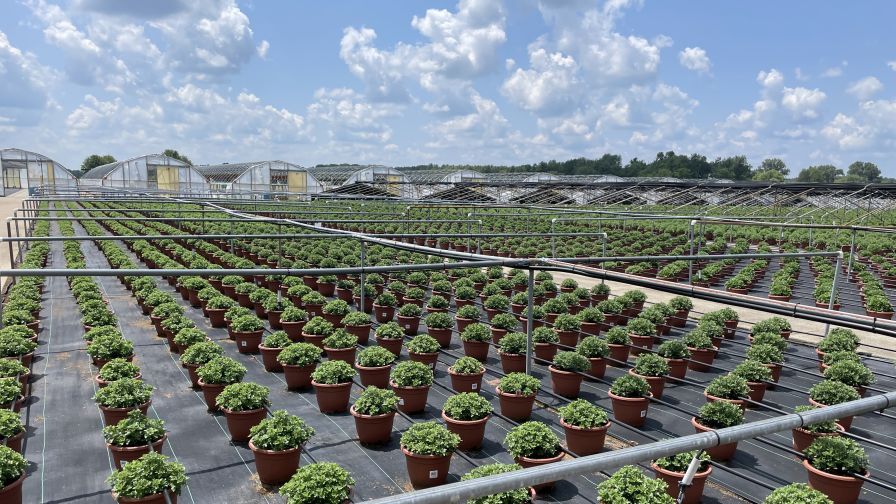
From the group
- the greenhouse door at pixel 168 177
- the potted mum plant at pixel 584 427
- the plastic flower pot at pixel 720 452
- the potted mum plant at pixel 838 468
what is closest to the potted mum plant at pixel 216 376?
the potted mum plant at pixel 584 427

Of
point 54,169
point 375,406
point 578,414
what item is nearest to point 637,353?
point 578,414

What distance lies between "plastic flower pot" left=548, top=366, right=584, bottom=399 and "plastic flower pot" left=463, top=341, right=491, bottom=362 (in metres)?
1.89

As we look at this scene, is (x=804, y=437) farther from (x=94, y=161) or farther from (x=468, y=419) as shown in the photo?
(x=94, y=161)

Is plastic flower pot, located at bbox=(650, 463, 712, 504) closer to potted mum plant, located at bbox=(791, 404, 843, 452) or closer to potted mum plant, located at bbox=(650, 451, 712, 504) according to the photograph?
potted mum plant, located at bbox=(650, 451, 712, 504)

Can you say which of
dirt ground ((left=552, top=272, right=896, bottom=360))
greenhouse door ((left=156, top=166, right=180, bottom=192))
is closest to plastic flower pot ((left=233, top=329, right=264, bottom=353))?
dirt ground ((left=552, top=272, right=896, bottom=360))

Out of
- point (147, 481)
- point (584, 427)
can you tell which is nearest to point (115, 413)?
point (147, 481)

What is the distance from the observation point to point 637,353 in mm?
11797

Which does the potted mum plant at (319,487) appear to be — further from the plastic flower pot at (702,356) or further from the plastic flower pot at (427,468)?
the plastic flower pot at (702,356)

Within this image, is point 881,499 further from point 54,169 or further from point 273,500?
point 54,169

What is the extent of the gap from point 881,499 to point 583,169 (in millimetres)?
131088

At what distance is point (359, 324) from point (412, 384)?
3.33 m

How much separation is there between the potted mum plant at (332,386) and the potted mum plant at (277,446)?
1.89 m

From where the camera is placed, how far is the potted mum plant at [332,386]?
27.5 feet

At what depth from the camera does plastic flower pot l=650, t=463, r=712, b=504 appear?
5840 mm
